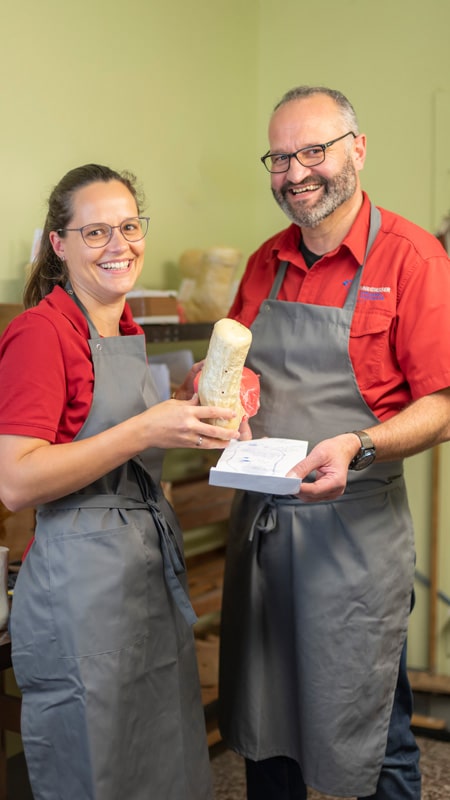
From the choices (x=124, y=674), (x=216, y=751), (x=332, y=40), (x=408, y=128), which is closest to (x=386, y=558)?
(x=124, y=674)

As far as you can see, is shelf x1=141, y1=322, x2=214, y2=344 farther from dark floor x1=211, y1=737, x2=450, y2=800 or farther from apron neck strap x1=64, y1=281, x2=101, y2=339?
dark floor x1=211, y1=737, x2=450, y2=800

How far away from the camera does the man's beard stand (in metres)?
1.93

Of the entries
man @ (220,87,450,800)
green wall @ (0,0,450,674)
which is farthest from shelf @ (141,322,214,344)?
man @ (220,87,450,800)

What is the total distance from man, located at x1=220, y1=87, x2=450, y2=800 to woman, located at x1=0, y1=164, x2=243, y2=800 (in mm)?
297

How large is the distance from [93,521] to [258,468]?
0.34 metres

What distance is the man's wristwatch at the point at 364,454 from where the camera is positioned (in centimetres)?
172

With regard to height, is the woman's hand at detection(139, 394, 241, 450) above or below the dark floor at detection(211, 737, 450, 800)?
above

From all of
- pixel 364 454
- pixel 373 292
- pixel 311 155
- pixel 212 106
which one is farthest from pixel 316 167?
pixel 212 106

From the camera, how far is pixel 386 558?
189cm

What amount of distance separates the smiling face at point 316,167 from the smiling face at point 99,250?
0.45 metres

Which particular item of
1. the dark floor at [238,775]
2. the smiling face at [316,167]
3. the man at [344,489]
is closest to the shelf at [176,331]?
the man at [344,489]

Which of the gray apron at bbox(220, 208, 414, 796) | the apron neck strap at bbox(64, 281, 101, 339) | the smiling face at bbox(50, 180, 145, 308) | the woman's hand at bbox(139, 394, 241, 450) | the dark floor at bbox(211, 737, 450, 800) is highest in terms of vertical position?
the smiling face at bbox(50, 180, 145, 308)

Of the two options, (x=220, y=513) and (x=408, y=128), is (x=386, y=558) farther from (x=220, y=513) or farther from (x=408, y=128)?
(x=408, y=128)

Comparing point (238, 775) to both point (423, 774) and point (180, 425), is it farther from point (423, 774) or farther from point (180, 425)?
point (180, 425)
